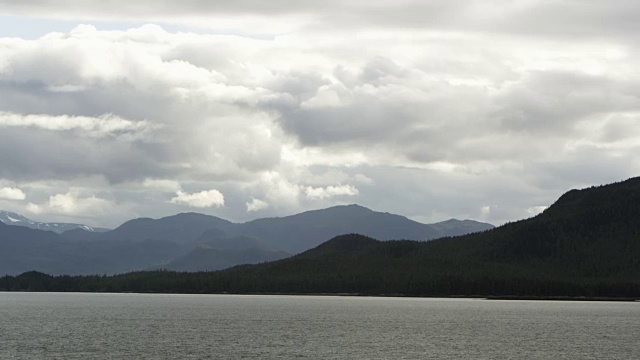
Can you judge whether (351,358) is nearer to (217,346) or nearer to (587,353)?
(217,346)

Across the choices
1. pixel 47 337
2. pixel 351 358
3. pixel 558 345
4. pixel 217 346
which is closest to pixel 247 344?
pixel 217 346

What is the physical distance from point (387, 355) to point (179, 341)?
47806 millimetres

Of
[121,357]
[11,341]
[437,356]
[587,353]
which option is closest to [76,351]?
[121,357]

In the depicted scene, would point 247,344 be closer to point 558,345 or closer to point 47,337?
point 47,337

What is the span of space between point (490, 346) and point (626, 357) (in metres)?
32.1

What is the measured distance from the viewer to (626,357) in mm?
164500

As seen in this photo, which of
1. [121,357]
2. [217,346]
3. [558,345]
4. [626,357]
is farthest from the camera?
[558,345]

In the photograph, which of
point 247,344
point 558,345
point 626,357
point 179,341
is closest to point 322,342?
point 247,344

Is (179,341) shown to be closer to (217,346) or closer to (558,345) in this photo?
(217,346)

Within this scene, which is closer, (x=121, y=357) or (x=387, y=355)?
(x=121, y=357)

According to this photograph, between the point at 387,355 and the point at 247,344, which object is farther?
the point at 247,344

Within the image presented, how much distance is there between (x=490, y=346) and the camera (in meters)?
190

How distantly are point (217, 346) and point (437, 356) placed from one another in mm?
43369

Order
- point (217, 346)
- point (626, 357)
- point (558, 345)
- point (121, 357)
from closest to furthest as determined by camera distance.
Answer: point (121, 357)
point (626, 357)
point (217, 346)
point (558, 345)
